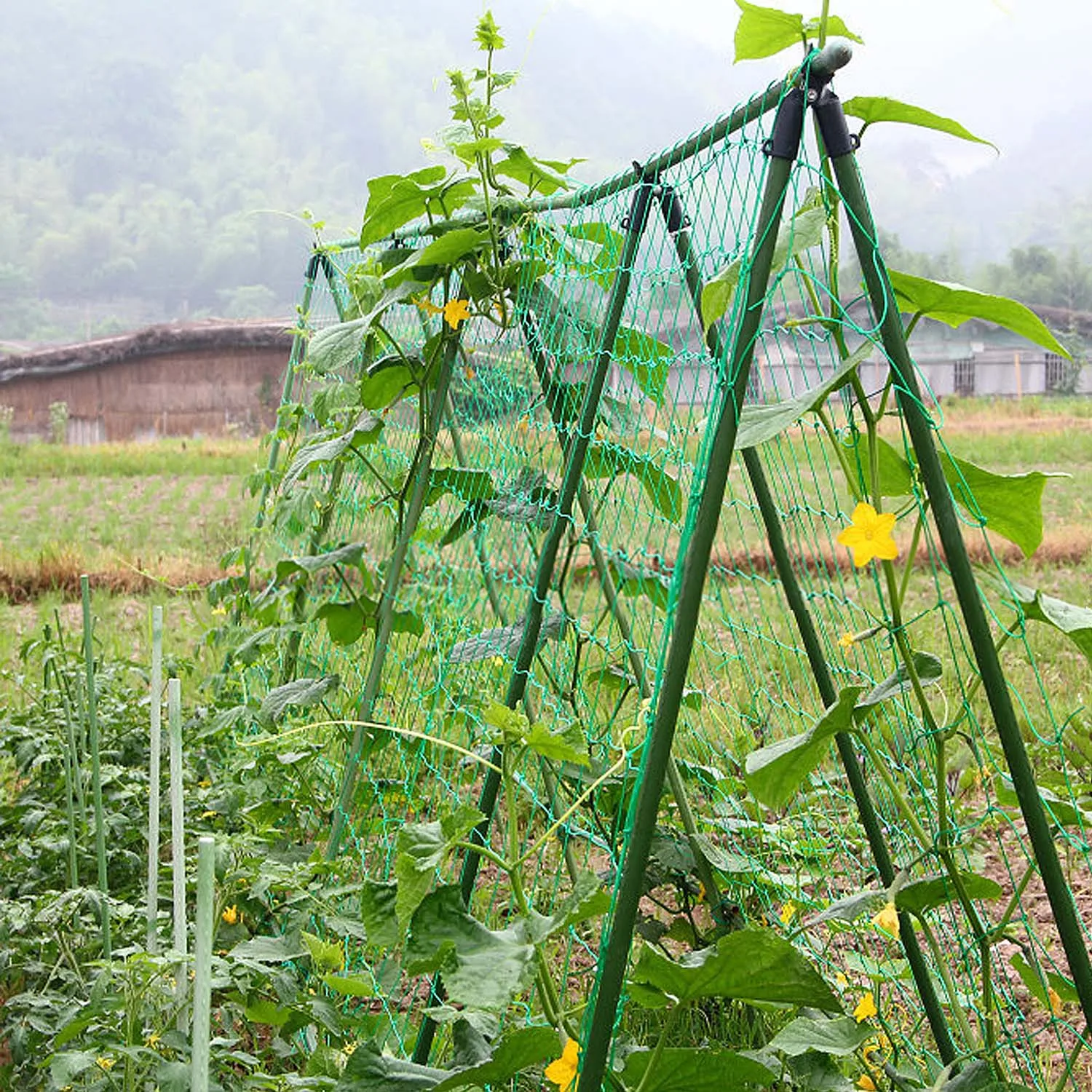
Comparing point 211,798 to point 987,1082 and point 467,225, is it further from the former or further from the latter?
point 987,1082

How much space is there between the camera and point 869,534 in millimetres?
746

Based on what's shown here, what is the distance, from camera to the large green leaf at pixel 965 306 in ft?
2.61

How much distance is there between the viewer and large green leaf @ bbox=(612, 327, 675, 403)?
1257 mm

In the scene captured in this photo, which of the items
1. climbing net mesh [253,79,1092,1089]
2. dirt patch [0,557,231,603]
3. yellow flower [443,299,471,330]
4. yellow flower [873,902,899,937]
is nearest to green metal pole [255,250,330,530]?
climbing net mesh [253,79,1092,1089]

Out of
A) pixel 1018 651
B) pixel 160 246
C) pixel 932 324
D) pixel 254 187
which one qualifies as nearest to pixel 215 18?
pixel 254 187

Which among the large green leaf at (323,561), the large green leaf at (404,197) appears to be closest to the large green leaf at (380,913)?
the large green leaf at (323,561)

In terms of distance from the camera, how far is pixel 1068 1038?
4.81 ft

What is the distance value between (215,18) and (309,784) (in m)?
92.3

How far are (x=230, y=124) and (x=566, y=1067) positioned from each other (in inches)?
2936

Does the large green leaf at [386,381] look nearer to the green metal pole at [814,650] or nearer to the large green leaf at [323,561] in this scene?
the large green leaf at [323,561]

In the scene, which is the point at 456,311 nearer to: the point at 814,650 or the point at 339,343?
the point at 339,343

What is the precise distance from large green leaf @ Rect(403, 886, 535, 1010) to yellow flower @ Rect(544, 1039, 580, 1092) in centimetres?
8

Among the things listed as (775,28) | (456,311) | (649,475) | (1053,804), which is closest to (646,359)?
(649,475)

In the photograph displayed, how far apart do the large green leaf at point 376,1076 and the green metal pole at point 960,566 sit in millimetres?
444
